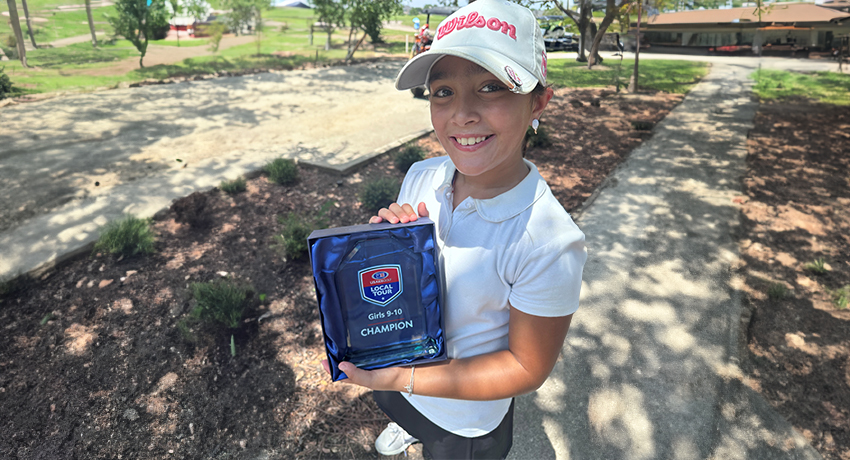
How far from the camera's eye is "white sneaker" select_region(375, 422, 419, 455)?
2.56 meters

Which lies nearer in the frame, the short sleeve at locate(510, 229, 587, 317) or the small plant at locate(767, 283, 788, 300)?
the short sleeve at locate(510, 229, 587, 317)

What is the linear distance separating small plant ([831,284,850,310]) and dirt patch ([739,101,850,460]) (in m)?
0.04

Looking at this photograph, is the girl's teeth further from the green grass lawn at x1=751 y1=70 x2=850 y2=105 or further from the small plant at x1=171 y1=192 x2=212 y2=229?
the green grass lawn at x1=751 y1=70 x2=850 y2=105

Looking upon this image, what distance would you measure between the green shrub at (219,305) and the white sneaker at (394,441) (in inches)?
58.0

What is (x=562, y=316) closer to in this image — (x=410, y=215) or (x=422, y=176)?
(x=410, y=215)

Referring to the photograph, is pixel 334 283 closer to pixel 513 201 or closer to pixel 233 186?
pixel 513 201

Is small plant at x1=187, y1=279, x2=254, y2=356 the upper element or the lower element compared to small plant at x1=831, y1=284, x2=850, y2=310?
upper

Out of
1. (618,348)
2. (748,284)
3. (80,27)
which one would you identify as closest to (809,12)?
(748,284)

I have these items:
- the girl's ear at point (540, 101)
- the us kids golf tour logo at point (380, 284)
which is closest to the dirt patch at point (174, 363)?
the us kids golf tour logo at point (380, 284)

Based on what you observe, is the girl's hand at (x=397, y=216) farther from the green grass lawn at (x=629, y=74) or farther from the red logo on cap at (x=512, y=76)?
the green grass lawn at (x=629, y=74)

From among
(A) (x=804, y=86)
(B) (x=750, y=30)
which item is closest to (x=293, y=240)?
(A) (x=804, y=86)

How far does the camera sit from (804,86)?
13945 mm

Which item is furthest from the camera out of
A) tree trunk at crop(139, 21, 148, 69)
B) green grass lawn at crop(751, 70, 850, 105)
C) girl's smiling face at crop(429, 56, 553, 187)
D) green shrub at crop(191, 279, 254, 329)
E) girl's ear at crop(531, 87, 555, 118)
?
Result: green grass lawn at crop(751, 70, 850, 105)

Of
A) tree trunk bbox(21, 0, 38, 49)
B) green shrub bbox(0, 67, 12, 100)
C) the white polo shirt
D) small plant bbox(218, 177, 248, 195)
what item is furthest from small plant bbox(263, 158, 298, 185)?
tree trunk bbox(21, 0, 38, 49)
